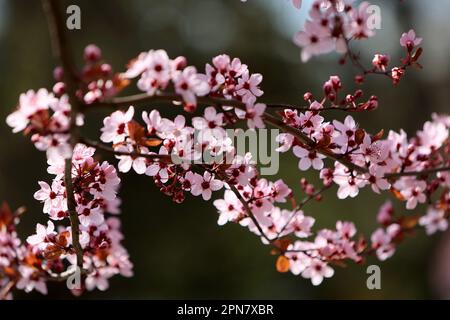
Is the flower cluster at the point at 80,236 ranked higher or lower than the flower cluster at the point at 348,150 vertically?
lower

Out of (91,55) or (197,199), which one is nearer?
(91,55)

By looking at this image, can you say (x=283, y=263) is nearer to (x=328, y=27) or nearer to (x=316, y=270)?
(x=316, y=270)

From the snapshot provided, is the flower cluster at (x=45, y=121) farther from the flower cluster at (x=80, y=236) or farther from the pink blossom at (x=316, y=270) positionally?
the pink blossom at (x=316, y=270)

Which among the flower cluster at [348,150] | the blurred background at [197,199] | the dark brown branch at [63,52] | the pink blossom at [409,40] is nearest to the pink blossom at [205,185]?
the flower cluster at [348,150]

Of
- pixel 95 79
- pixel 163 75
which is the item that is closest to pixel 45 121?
pixel 95 79

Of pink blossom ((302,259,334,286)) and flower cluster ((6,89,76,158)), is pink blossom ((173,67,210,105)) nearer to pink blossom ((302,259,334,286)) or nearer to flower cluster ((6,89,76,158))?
flower cluster ((6,89,76,158))

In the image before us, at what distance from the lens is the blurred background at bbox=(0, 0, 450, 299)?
627 cm

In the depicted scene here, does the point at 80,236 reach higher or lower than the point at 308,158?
lower

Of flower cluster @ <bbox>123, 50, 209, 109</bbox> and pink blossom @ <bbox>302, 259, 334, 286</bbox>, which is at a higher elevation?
flower cluster @ <bbox>123, 50, 209, 109</bbox>

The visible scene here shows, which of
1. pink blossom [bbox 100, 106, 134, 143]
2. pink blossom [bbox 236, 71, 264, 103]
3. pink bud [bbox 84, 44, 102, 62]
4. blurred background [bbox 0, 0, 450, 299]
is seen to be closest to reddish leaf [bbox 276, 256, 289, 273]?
pink blossom [bbox 236, 71, 264, 103]

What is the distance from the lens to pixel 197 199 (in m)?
6.54

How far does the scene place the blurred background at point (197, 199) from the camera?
6.27 metres

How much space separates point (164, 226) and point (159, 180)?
490cm

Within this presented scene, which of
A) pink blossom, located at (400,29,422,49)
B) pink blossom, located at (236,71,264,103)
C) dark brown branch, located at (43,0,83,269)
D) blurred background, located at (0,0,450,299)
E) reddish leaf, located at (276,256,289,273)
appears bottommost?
reddish leaf, located at (276,256,289,273)
